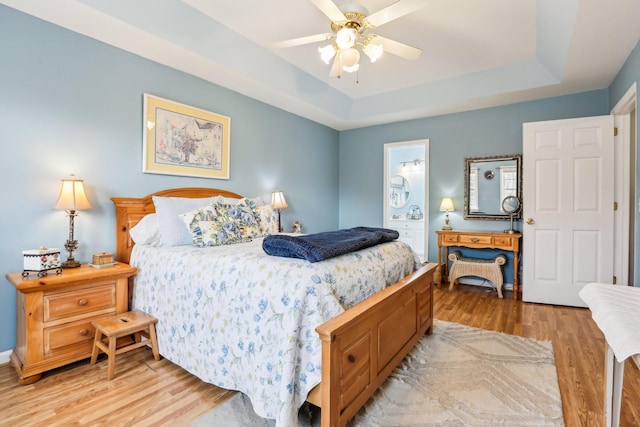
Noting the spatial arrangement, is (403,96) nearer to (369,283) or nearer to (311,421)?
(369,283)

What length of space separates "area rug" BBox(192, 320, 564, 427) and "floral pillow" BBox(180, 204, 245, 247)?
1.17m

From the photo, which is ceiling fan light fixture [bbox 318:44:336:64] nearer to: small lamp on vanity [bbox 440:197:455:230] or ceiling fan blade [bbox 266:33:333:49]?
ceiling fan blade [bbox 266:33:333:49]

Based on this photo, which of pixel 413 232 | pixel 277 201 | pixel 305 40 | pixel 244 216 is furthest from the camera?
pixel 413 232

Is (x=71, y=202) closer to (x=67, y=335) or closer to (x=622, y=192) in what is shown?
(x=67, y=335)

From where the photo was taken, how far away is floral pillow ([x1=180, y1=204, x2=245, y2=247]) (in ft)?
8.33

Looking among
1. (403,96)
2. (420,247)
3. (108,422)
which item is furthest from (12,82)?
(420,247)

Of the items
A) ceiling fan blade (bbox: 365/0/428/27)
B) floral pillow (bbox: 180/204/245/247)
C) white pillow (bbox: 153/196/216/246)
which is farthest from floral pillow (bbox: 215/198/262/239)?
ceiling fan blade (bbox: 365/0/428/27)

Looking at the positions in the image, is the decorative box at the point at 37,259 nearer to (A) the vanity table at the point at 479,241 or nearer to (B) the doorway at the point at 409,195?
(A) the vanity table at the point at 479,241

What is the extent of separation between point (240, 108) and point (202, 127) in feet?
2.12

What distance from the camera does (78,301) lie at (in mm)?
2182

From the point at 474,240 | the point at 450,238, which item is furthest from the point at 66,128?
the point at 474,240

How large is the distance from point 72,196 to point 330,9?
2221 millimetres

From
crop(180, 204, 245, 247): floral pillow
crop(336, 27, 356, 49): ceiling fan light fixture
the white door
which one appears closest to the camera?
crop(336, 27, 356, 49): ceiling fan light fixture

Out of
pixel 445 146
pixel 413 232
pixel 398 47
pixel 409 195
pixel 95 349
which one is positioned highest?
pixel 398 47
